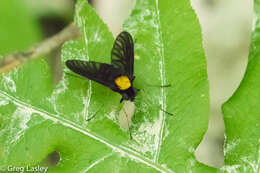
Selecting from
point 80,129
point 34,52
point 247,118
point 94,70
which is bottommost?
point 80,129

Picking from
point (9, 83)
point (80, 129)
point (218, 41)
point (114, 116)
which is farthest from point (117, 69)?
point (218, 41)

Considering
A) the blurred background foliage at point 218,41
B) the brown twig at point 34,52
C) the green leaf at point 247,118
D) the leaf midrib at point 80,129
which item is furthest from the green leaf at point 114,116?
the blurred background foliage at point 218,41

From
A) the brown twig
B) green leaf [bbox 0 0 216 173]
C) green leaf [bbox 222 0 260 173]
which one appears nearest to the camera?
the brown twig

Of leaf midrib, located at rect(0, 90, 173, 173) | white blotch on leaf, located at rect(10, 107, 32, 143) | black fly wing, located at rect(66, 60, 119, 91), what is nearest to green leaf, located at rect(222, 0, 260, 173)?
leaf midrib, located at rect(0, 90, 173, 173)

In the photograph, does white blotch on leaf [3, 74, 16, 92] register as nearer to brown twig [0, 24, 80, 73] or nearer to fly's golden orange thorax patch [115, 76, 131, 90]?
fly's golden orange thorax patch [115, 76, 131, 90]

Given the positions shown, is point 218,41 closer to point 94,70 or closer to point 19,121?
point 94,70

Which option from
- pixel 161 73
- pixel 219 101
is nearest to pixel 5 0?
pixel 161 73

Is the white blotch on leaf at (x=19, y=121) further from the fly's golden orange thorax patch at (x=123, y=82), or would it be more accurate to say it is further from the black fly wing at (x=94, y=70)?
the fly's golden orange thorax patch at (x=123, y=82)

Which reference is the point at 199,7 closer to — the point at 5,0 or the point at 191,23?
the point at 191,23
